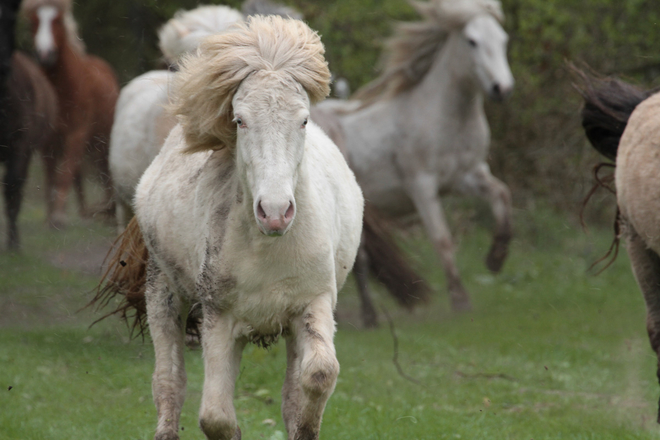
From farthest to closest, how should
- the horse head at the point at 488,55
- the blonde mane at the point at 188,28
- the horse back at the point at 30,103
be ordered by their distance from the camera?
the horse back at the point at 30,103 < the horse head at the point at 488,55 < the blonde mane at the point at 188,28

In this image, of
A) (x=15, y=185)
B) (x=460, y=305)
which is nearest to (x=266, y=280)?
(x=460, y=305)

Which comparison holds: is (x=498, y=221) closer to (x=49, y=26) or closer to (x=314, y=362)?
(x=49, y=26)

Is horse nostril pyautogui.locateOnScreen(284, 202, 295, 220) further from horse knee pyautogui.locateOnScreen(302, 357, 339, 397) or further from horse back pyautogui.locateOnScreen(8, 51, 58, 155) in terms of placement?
horse back pyautogui.locateOnScreen(8, 51, 58, 155)

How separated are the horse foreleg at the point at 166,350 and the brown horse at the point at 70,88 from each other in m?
6.73

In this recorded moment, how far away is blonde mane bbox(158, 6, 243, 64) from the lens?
632 centimetres

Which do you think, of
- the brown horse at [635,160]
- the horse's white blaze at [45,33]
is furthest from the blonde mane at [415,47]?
the horse's white blaze at [45,33]

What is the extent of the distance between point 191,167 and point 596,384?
3.87m

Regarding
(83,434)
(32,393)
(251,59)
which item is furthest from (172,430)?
(32,393)

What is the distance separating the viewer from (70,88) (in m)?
11.3

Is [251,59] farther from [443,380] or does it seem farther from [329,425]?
[443,380]

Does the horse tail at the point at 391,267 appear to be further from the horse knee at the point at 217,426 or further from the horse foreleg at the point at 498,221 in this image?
the horse knee at the point at 217,426

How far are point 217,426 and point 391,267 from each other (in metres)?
5.47

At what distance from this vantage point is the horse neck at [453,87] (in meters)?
9.39

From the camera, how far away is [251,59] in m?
3.35
